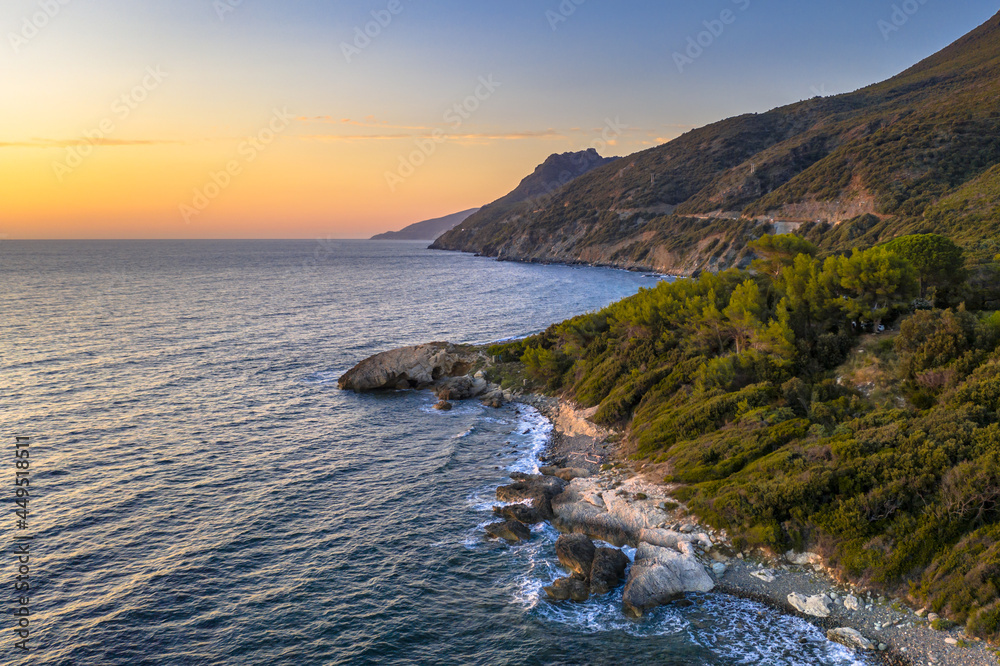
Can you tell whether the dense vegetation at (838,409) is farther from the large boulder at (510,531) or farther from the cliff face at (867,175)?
the cliff face at (867,175)

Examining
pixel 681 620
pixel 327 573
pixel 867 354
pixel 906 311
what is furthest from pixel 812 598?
pixel 906 311

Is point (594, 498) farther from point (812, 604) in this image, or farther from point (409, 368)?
point (409, 368)

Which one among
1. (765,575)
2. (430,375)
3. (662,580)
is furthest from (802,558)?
(430,375)

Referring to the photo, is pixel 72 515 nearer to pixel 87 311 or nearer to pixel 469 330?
pixel 469 330

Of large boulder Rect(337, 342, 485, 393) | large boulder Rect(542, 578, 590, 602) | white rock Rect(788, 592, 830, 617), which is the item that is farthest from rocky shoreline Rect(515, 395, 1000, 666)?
large boulder Rect(337, 342, 485, 393)

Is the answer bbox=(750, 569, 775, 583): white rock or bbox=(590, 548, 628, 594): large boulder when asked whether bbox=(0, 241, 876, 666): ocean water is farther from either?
bbox=(750, 569, 775, 583): white rock

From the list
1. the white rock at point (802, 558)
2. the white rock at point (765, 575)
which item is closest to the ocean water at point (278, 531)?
the white rock at point (765, 575)
